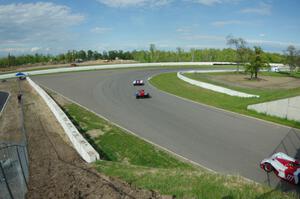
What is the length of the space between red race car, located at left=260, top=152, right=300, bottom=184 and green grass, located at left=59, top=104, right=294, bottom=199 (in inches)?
117

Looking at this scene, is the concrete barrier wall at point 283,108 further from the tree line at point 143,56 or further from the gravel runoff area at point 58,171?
the tree line at point 143,56

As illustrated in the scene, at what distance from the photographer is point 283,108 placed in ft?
65.2

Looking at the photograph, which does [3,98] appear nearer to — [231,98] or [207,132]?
[207,132]

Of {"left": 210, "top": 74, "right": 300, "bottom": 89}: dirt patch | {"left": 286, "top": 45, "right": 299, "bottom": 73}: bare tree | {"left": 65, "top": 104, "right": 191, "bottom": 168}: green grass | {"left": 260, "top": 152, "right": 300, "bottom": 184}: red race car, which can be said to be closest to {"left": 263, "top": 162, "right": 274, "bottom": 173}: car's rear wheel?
{"left": 260, "top": 152, "right": 300, "bottom": 184}: red race car

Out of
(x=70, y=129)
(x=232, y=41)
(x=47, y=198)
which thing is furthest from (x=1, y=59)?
(x=47, y=198)

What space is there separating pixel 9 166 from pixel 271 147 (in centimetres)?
1393

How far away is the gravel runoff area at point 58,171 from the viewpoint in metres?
7.86

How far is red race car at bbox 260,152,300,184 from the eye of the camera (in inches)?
410

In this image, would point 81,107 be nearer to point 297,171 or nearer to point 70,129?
point 70,129

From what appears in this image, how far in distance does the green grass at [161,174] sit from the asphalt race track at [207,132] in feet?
4.52

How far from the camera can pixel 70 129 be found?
1433 cm

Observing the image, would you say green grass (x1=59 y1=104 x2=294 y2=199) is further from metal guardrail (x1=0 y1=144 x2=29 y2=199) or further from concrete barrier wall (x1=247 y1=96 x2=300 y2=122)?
concrete barrier wall (x1=247 y1=96 x2=300 y2=122)

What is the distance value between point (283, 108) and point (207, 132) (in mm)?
8007

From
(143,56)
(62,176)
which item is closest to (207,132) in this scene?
(62,176)
